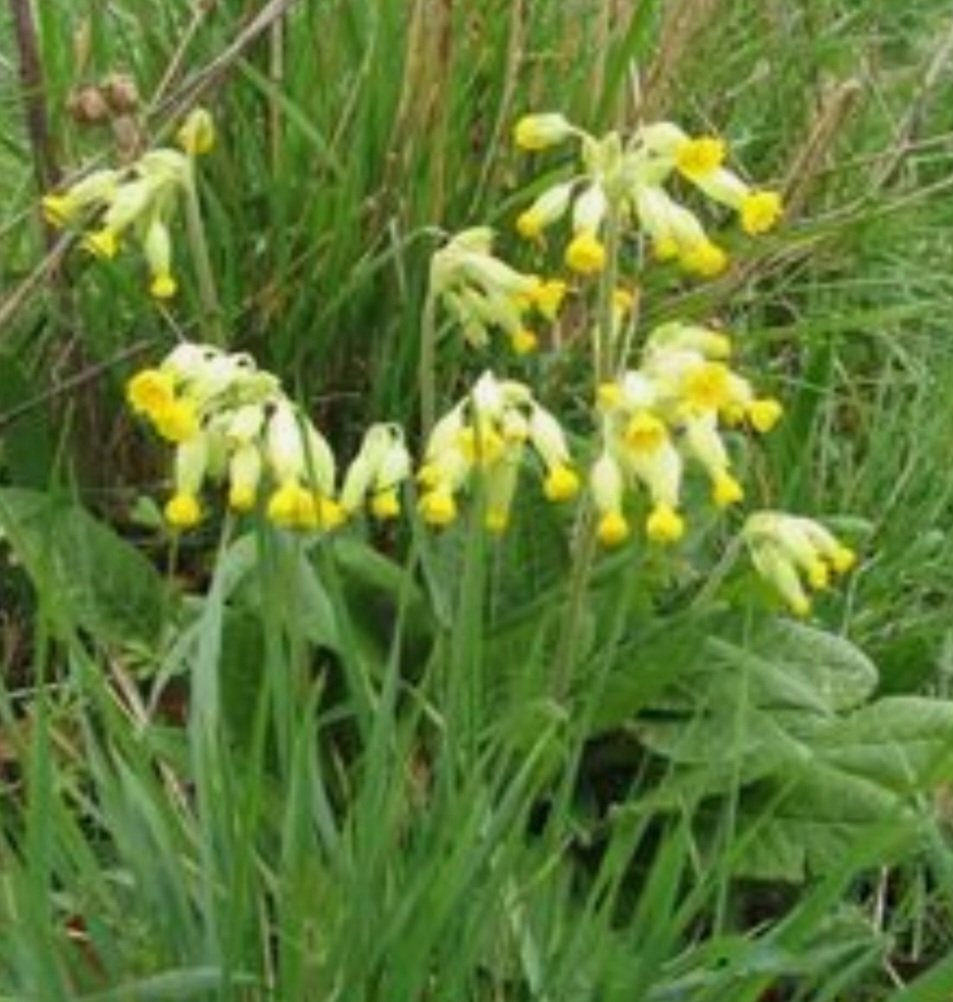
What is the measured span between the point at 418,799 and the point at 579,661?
282 mm

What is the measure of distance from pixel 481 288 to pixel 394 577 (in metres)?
0.26

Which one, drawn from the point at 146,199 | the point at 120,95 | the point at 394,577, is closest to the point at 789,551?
the point at 394,577

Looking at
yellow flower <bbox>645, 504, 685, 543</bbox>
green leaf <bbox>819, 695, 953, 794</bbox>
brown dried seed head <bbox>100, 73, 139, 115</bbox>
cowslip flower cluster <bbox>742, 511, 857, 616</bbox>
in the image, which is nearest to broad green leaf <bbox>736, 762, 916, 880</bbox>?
green leaf <bbox>819, 695, 953, 794</bbox>

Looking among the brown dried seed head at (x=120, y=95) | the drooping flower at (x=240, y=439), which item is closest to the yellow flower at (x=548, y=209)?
the drooping flower at (x=240, y=439)

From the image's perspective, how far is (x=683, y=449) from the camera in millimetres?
1982

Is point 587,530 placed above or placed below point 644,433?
below

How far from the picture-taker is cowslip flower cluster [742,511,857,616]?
1.98m

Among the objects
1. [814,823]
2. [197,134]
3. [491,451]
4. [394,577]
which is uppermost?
[197,134]

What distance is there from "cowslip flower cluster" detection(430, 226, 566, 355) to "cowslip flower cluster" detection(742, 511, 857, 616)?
23 cm

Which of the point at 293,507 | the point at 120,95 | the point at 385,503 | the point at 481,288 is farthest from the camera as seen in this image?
the point at 120,95

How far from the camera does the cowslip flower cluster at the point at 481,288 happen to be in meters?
2.02

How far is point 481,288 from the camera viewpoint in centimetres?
208

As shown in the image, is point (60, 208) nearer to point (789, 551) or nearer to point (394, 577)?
point (394, 577)

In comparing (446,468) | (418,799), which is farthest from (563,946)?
(446,468)
